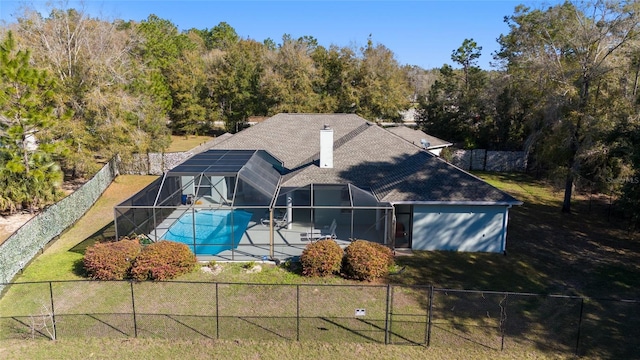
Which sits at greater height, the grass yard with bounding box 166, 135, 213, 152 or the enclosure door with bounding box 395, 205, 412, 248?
the grass yard with bounding box 166, 135, 213, 152

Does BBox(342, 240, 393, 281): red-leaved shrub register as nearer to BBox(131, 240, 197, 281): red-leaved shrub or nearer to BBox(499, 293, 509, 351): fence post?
BBox(499, 293, 509, 351): fence post

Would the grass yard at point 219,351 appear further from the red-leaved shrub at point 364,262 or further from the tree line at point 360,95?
the tree line at point 360,95

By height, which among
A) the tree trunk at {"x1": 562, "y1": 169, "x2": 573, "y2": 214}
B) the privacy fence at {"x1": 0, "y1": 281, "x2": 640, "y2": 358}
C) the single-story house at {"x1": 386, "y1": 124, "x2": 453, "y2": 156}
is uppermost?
the single-story house at {"x1": 386, "y1": 124, "x2": 453, "y2": 156}

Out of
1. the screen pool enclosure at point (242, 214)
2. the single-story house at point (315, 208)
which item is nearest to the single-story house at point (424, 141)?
the single-story house at point (315, 208)

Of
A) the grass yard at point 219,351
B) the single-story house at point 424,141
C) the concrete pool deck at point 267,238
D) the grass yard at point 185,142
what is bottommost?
the grass yard at point 219,351

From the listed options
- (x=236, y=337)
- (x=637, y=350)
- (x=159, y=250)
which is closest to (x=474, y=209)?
(x=637, y=350)

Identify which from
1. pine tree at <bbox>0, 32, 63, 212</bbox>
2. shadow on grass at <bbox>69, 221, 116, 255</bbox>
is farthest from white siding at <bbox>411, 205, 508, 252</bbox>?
pine tree at <bbox>0, 32, 63, 212</bbox>

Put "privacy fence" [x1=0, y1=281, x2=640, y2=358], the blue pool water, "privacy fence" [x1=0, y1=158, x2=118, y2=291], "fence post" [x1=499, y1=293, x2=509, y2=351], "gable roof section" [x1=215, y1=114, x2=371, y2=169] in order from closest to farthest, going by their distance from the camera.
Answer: "fence post" [x1=499, y1=293, x2=509, y2=351] < "privacy fence" [x1=0, y1=281, x2=640, y2=358] < "privacy fence" [x1=0, y1=158, x2=118, y2=291] < the blue pool water < "gable roof section" [x1=215, y1=114, x2=371, y2=169]
